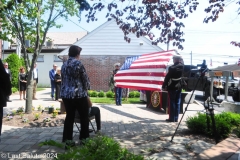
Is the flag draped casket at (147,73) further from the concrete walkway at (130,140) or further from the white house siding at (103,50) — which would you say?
the white house siding at (103,50)

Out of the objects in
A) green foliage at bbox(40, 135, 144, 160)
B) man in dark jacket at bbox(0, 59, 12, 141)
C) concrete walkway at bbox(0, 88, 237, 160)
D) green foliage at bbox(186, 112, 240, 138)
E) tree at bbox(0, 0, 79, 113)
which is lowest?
concrete walkway at bbox(0, 88, 237, 160)

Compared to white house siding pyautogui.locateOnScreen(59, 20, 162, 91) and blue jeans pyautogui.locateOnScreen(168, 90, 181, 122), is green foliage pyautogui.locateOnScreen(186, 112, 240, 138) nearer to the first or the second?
blue jeans pyautogui.locateOnScreen(168, 90, 181, 122)

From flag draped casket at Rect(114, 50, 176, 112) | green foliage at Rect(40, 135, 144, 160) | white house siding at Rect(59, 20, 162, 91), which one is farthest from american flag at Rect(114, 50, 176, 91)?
white house siding at Rect(59, 20, 162, 91)

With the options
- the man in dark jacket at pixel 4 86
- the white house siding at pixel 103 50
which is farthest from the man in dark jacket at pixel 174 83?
the white house siding at pixel 103 50

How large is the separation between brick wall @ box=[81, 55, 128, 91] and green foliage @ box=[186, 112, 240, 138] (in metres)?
15.1

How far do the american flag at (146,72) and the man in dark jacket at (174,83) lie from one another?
563mm

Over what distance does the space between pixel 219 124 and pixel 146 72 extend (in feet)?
11.5

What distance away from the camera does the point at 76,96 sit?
13.2 feet

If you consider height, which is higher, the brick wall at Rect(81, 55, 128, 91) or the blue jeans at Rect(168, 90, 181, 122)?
the brick wall at Rect(81, 55, 128, 91)

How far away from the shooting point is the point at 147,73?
→ 25.9 feet

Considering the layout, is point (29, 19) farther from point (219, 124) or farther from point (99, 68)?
point (99, 68)

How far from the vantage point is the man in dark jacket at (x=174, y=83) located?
645 centimetres

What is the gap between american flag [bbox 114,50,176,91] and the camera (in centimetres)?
720

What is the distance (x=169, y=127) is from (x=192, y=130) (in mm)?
712
